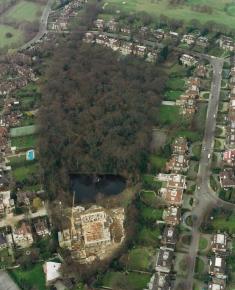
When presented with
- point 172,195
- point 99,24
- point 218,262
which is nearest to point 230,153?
point 172,195

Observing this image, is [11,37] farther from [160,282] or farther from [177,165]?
[160,282]

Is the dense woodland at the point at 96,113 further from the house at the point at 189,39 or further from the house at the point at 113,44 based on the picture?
the house at the point at 189,39

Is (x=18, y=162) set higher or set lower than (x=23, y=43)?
lower

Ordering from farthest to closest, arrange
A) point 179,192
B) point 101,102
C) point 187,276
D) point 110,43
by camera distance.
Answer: point 110,43 → point 101,102 → point 179,192 → point 187,276

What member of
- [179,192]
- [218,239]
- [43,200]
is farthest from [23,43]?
[218,239]

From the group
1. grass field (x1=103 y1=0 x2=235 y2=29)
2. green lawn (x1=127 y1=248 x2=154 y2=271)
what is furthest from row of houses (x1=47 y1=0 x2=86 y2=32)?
green lawn (x1=127 y1=248 x2=154 y2=271)

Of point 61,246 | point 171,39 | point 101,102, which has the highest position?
point 171,39

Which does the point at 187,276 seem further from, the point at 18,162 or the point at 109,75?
the point at 109,75
